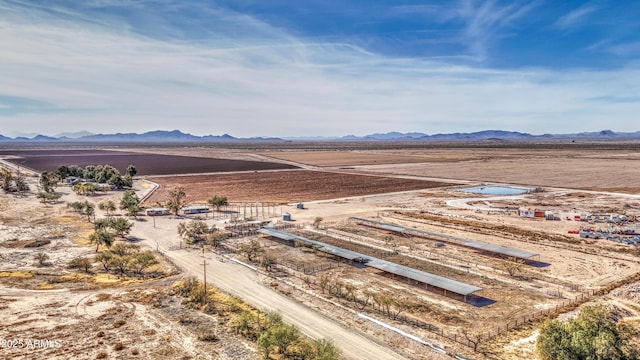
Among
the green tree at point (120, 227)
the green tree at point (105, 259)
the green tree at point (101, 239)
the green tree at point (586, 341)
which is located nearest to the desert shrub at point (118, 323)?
the green tree at point (105, 259)

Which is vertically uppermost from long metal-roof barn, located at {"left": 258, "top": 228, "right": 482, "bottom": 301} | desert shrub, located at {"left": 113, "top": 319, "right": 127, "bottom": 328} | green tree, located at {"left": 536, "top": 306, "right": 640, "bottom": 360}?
green tree, located at {"left": 536, "top": 306, "right": 640, "bottom": 360}

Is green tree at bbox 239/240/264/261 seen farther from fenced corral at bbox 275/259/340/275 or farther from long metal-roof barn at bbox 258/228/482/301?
long metal-roof barn at bbox 258/228/482/301

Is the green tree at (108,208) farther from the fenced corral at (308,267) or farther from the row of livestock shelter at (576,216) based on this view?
the row of livestock shelter at (576,216)

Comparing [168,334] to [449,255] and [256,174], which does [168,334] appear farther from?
[256,174]

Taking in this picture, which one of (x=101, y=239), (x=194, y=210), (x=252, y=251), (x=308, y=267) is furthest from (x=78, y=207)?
(x=308, y=267)

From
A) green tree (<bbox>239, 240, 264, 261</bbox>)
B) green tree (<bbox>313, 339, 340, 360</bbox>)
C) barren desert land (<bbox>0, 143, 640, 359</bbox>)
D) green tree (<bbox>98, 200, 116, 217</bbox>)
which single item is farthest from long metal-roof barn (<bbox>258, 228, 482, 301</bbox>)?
green tree (<bbox>98, 200, 116, 217</bbox>)

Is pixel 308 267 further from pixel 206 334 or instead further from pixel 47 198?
pixel 47 198

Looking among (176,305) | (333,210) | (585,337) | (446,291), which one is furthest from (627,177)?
Result: (176,305)
